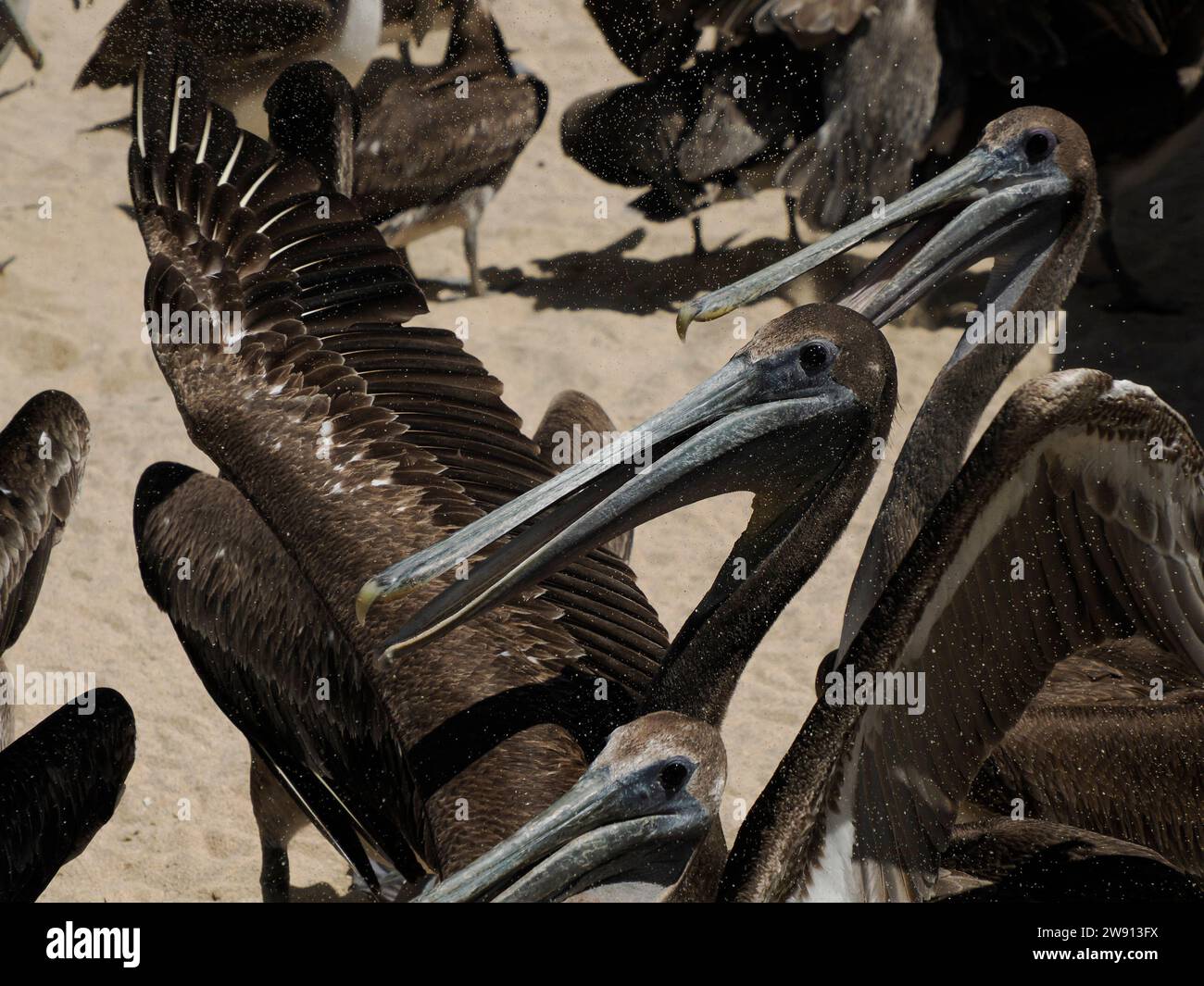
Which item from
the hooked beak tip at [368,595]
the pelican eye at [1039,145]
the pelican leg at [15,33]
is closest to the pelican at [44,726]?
the hooked beak tip at [368,595]

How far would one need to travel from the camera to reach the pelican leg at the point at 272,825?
462 cm

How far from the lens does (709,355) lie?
7.32 m

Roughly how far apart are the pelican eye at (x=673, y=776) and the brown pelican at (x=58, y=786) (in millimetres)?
1583

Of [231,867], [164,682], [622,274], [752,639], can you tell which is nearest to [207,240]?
[164,682]

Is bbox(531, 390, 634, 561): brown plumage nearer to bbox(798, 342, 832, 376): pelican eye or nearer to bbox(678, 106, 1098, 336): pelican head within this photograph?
bbox(678, 106, 1098, 336): pelican head

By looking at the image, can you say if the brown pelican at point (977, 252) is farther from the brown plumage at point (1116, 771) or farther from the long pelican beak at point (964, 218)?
the brown plumage at point (1116, 771)

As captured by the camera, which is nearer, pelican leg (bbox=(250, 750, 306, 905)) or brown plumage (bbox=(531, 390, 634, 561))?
pelican leg (bbox=(250, 750, 306, 905))

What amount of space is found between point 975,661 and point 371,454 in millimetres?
1939

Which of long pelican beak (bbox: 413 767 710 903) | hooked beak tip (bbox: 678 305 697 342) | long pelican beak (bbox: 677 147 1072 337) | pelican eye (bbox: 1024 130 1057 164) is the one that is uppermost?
pelican eye (bbox: 1024 130 1057 164)

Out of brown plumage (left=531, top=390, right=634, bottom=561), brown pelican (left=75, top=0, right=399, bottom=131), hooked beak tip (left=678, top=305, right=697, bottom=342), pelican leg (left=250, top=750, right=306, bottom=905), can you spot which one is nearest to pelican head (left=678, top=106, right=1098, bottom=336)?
hooked beak tip (left=678, top=305, right=697, bottom=342)

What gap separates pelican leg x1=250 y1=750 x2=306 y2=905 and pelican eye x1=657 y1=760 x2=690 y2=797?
167 centimetres

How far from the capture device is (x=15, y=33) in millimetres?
9078

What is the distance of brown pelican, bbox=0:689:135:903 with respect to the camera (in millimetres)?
3734

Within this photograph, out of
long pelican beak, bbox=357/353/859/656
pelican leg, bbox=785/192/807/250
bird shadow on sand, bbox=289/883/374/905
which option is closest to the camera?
long pelican beak, bbox=357/353/859/656
